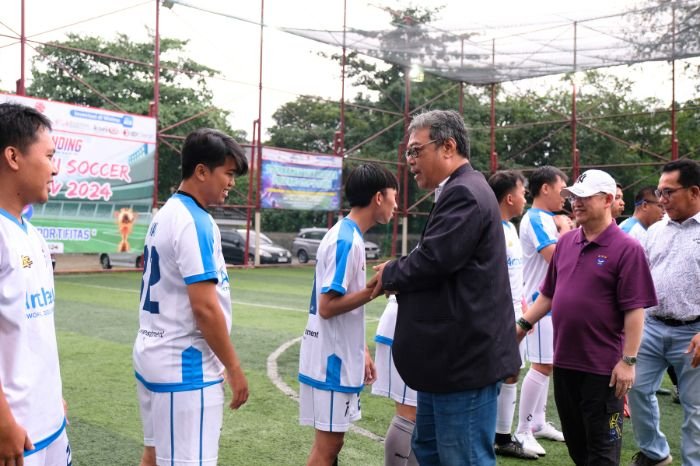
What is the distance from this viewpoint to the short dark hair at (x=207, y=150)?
8.87 feet

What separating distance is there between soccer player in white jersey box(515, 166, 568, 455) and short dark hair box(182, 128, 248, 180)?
282 cm

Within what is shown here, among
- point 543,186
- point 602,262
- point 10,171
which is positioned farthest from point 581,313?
point 10,171

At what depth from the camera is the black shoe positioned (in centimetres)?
449

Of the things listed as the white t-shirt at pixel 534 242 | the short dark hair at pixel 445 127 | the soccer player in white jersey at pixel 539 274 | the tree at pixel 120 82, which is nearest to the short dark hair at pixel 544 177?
the soccer player in white jersey at pixel 539 274

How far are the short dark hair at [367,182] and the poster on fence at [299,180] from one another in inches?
679

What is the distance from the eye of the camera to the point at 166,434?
101 inches

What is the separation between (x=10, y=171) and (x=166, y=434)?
113 cm

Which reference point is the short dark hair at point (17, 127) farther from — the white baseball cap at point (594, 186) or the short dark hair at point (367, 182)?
the white baseball cap at point (594, 186)

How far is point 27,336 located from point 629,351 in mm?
2693

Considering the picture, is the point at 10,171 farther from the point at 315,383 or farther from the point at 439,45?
the point at 439,45

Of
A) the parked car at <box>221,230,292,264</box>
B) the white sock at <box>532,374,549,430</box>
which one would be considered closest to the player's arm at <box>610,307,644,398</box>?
the white sock at <box>532,374,549,430</box>

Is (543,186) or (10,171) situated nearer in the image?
(10,171)

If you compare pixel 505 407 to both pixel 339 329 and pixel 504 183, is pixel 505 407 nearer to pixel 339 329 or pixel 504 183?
pixel 504 183

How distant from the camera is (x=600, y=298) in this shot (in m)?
3.44
